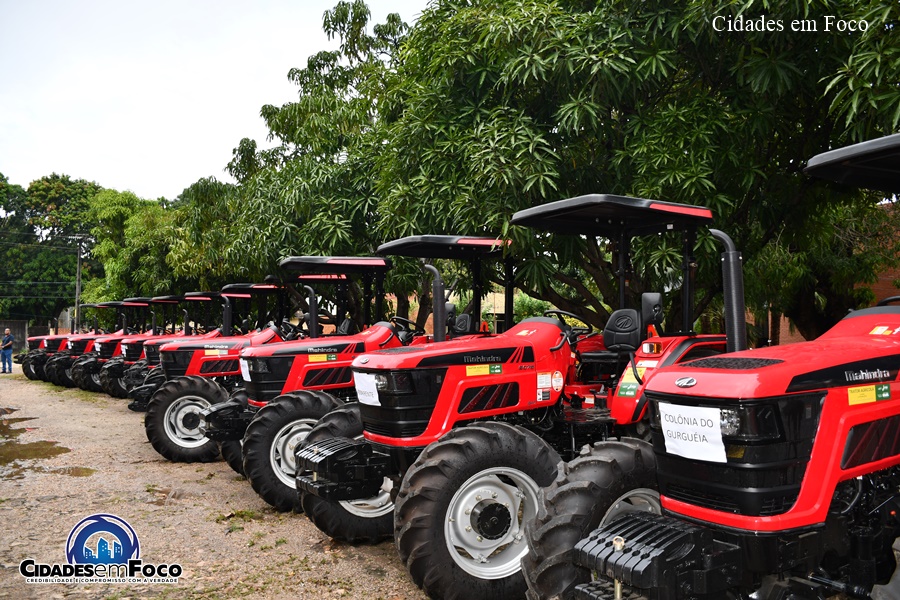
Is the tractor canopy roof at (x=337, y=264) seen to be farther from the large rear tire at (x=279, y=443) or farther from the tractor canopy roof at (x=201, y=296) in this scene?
the tractor canopy roof at (x=201, y=296)

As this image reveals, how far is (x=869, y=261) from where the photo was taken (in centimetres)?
1523

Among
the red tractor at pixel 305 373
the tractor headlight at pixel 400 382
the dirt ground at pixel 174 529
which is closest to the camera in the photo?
the dirt ground at pixel 174 529

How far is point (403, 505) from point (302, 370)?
4.39 metres

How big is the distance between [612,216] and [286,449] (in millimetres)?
4001

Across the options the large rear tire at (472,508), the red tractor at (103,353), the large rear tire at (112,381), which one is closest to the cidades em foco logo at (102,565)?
the large rear tire at (472,508)

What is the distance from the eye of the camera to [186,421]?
35.7 ft

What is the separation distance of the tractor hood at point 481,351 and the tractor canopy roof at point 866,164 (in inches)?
102

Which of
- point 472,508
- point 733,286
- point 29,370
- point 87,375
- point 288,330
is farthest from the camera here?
point 29,370

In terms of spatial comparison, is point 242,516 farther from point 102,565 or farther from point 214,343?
point 214,343

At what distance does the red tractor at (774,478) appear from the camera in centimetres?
326

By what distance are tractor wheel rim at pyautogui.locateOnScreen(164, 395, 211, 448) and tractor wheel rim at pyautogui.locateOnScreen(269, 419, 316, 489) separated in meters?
3.39

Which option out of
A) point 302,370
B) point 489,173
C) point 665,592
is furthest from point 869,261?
point 665,592

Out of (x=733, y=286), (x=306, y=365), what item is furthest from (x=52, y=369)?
(x=733, y=286)

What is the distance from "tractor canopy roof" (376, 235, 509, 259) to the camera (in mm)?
6730
